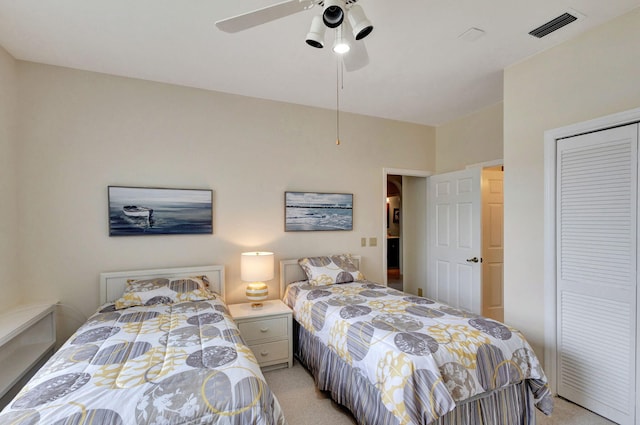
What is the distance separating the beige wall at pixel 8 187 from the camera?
2.36m

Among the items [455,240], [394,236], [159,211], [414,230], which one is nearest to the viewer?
[159,211]

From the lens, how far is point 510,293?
273 centimetres

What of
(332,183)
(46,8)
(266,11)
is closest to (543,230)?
(332,183)

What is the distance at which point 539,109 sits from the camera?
251 centimetres

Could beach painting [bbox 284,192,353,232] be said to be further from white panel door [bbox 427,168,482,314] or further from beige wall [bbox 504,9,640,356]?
beige wall [bbox 504,9,640,356]

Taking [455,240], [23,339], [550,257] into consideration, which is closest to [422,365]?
[550,257]

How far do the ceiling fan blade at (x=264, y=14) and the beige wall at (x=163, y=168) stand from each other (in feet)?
5.95

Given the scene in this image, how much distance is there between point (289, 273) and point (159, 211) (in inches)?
58.2

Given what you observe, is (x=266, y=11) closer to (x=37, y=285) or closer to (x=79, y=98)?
(x=79, y=98)

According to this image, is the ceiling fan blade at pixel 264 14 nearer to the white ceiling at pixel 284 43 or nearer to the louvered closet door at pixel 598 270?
the white ceiling at pixel 284 43

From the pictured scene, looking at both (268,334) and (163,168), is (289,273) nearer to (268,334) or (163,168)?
(268,334)

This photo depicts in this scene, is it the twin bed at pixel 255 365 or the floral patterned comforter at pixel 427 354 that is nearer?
the twin bed at pixel 255 365

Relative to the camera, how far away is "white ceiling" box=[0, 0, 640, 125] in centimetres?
194

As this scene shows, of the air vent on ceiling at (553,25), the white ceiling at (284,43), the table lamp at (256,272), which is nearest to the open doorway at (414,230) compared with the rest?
the white ceiling at (284,43)
